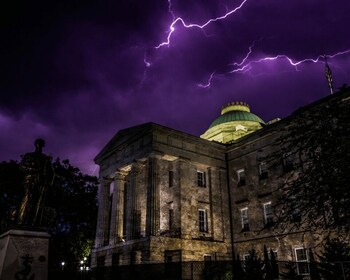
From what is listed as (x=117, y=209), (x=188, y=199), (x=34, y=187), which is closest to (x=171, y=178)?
(x=188, y=199)

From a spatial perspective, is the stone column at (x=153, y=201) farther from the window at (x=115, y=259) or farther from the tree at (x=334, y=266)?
the tree at (x=334, y=266)

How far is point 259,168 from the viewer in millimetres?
31094

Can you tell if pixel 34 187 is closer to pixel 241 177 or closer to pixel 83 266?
pixel 241 177

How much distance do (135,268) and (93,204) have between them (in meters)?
24.3

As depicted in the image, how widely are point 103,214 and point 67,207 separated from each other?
9679 mm

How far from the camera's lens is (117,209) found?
107ft

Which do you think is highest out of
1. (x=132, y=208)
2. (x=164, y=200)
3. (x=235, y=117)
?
(x=235, y=117)

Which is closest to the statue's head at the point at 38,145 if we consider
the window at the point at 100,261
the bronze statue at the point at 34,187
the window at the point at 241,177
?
the bronze statue at the point at 34,187

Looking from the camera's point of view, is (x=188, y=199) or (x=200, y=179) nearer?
(x=188, y=199)

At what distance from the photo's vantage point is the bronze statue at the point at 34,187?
10336 mm

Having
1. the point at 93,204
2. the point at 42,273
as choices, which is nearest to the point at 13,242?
the point at 42,273

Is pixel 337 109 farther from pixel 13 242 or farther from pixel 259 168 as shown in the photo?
pixel 259 168

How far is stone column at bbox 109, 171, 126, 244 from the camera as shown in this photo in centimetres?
3161

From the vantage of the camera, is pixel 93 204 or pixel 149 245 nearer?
pixel 149 245
